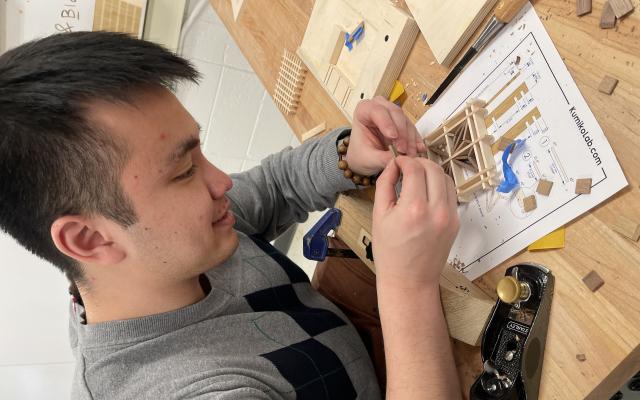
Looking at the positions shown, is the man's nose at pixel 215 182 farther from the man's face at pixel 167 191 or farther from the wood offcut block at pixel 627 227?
the wood offcut block at pixel 627 227

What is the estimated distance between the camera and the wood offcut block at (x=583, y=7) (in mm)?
587

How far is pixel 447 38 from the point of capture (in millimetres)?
731

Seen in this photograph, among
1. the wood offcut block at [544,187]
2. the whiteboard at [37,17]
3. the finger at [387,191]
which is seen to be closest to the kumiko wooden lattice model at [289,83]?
the finger at [387,191]

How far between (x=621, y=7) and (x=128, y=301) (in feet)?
2.39

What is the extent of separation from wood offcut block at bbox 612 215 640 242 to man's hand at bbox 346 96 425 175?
0.29m

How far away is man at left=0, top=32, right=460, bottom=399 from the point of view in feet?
1.92

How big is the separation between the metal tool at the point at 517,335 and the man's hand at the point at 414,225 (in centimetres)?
9

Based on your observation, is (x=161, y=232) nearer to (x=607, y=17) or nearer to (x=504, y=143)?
(x=504, y=143)

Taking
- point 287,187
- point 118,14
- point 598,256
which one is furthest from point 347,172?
point 118,14

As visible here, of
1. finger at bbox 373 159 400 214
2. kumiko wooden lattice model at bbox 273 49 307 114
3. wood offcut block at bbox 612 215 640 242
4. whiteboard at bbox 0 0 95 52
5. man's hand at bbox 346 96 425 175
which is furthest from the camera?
whiteboard at bbox 0 0 95 52

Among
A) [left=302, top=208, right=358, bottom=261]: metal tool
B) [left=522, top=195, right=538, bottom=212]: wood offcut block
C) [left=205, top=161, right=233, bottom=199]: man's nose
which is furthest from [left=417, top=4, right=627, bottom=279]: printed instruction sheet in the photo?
[left=205, top=161, right=233, bottom=199]: man's nose

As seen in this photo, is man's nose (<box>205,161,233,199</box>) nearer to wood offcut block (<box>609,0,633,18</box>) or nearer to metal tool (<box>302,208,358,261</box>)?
metal tool (<box>302,208,358,261</box>)

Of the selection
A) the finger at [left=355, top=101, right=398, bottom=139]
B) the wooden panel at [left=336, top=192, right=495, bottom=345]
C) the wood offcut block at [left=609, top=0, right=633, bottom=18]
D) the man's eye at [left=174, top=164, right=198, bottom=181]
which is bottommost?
the wooden panel at [left=336, top=192, right=495, bottom=345]

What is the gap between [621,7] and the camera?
553 mm
